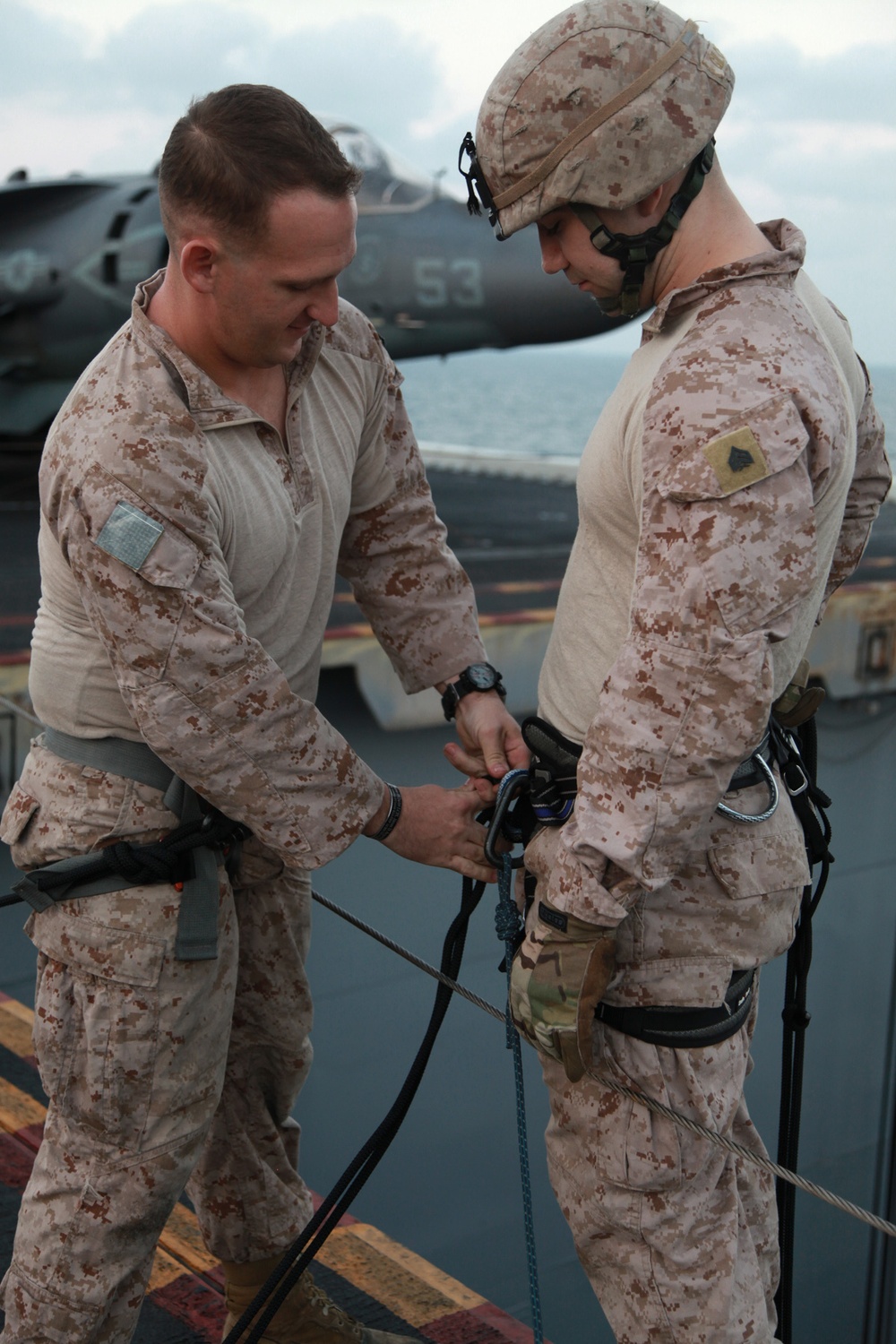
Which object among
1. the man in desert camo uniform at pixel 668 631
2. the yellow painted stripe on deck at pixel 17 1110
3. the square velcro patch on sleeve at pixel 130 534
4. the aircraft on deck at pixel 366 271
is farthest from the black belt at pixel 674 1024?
the aircraft on deck at pixel 366 271

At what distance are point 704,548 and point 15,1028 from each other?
3039 millimetres

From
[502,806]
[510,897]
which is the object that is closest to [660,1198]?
[510,897]

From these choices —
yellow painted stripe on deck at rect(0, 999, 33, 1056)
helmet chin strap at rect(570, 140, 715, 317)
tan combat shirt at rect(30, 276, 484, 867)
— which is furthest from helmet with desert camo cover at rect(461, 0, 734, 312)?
yellow painted stripe on deck at rect(0, 999, 33, 1056)

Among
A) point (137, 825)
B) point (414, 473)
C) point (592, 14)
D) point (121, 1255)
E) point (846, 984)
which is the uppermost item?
point (592, 14)

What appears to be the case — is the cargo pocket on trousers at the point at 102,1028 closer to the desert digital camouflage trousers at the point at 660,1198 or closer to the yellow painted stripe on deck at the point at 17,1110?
the desert digital camouflage trousers at the point at 660,1198

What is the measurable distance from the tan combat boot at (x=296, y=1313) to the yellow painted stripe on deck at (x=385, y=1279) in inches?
6.3

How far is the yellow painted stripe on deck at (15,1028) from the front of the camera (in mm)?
3730

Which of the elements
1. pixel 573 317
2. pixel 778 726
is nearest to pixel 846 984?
pixel 573 317

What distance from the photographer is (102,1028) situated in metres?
2.03

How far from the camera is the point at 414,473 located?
2.51 meters

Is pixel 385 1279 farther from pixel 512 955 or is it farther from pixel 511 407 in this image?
Result: pixel 511 407

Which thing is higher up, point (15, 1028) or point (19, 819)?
point (19, 819)

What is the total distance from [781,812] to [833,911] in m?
7.84

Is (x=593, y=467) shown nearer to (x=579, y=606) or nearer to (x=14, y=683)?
(x=579, y=606)
